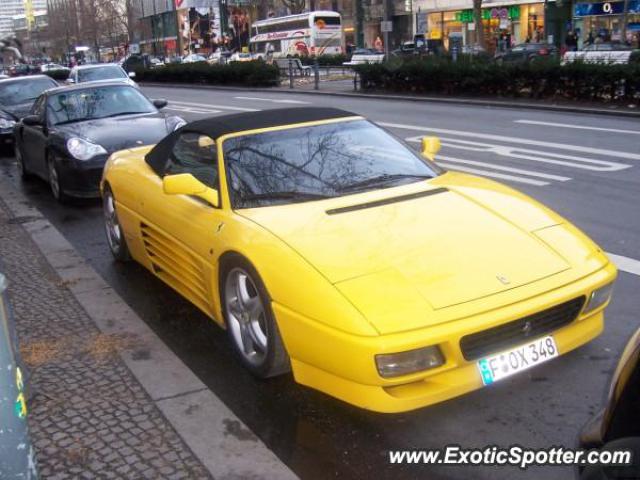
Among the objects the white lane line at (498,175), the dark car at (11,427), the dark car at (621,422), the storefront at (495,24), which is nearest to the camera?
the dark car at (621,422)

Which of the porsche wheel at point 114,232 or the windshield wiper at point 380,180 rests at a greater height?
the windshield wiper at point 380,180

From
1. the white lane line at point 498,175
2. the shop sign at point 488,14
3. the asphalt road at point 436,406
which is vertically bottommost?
the asphalt road at point 436,406

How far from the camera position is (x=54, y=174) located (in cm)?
934

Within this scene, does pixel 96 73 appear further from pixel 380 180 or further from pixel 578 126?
pixel 380 180

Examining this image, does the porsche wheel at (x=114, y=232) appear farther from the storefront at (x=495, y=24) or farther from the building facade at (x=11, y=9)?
the building facade at (x=11, y=9)

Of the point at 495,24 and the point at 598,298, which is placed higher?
the point at 495,24

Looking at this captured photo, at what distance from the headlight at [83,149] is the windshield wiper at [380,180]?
5177 millimetres

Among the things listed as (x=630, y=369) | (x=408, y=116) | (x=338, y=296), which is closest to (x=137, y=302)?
(x=338, y=296)

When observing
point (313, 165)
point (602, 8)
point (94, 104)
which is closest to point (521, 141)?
point (94, 104)

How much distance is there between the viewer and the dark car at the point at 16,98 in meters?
14.2

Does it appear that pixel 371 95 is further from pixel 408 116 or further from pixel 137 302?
pixel 137 302

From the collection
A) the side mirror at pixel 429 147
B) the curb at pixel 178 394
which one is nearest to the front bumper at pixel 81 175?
the curb at pixel 178 394

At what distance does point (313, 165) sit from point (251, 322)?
1.14 meters

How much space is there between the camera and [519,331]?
3.37 m
